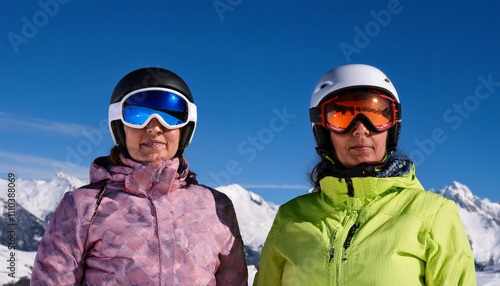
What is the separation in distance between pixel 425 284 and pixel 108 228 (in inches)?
97.7

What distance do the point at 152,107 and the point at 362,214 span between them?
205cm

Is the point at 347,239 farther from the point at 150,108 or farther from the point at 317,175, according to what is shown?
the point at 150,108

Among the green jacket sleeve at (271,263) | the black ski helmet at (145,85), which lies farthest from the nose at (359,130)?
the black ski helmet at (145,85)

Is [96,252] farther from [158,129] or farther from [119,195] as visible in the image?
[158,129]

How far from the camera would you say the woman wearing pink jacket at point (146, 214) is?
3863mm

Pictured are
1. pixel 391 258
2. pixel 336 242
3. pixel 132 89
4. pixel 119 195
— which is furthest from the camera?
pixel 132 89

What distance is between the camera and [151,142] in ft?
14.5

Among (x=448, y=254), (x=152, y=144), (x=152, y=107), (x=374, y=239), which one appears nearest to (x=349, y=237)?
(x=374, y=239)

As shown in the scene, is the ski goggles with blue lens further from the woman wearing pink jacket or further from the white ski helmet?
the white ski helmet

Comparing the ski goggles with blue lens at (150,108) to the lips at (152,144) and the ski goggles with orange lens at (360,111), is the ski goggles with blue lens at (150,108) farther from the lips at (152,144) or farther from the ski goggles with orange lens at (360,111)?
the ski goggles with orange lens at (360,111)

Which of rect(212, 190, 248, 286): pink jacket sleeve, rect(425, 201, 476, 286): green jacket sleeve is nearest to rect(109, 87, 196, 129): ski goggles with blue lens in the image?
rect(212, 190, 248, 286): pink jacket sleeve

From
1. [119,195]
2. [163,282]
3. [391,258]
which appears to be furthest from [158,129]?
[391,258]

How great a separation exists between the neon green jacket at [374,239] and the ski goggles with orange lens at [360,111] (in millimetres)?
519

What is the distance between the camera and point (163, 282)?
3.84 m
